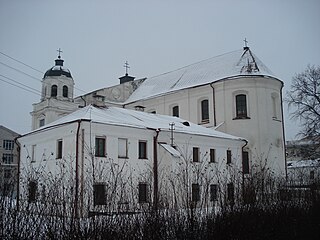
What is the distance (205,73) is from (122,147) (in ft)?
60.8

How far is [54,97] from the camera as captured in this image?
41125 mm

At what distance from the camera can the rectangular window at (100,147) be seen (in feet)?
66.4

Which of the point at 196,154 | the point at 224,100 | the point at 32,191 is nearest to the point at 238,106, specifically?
the point at 224,100

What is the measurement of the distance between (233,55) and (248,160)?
1159cm

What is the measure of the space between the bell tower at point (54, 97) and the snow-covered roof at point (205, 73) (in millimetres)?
6478

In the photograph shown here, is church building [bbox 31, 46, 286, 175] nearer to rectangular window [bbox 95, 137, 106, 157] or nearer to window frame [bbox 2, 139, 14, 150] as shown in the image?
rectangular window [bbox 95, 137, 106, 157]

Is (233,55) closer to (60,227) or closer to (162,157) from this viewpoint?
(162,157)

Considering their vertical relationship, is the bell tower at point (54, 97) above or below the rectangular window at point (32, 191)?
above

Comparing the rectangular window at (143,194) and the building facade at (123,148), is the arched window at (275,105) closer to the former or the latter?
the building facade at (123,148)

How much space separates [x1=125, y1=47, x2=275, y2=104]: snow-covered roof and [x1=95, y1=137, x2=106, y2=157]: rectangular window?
1673 centimetres

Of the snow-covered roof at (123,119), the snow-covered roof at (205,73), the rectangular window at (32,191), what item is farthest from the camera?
the snow-covered roof at (205,73)

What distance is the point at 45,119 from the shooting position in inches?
1608

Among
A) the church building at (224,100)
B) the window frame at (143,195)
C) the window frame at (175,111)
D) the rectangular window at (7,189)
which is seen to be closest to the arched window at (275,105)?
the church building at (224,100)

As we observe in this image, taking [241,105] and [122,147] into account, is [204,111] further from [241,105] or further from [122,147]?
[122,147]
